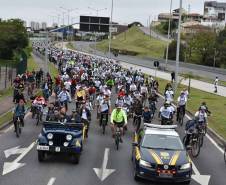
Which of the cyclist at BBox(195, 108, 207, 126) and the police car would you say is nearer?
the police car

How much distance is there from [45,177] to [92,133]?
28.8 feet

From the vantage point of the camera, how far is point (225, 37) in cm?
11350

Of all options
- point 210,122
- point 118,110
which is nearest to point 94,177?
point 118,110

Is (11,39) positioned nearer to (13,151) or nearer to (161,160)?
(13,151)

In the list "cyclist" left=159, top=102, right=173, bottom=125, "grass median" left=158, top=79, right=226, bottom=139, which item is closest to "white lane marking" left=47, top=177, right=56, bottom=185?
"cyclist" left=159, top=102, right=173, bottom=125

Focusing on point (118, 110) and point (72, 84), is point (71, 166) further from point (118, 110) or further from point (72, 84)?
point (72, 84)

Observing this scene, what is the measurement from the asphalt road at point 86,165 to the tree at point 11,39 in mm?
60502

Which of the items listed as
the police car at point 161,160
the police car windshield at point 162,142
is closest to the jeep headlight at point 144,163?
the police car at point 161,160

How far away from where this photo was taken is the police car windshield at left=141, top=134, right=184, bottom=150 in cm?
1661

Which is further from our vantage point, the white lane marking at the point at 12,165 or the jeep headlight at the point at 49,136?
the jeep headlight at the point at 49,136

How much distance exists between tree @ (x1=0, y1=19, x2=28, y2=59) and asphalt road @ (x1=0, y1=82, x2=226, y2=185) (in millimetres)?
60502

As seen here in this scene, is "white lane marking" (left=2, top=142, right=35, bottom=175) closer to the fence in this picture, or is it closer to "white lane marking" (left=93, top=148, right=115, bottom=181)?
"white lane marking" (left=93, top=148, right=115, bottom=181)

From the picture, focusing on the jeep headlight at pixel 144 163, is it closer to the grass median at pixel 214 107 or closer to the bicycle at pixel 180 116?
the grass median at pixel 214 107

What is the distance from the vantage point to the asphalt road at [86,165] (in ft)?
51.5
